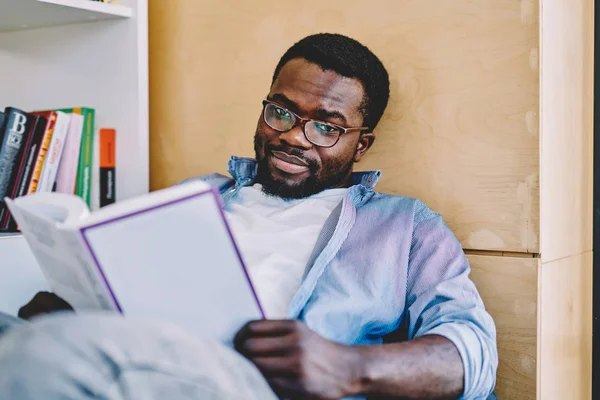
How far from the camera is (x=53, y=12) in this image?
146 centimetres

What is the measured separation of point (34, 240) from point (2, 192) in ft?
2.01

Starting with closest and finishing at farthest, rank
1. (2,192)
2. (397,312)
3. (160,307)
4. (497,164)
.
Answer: (160,307), (397,312), (497,164), (2,192)

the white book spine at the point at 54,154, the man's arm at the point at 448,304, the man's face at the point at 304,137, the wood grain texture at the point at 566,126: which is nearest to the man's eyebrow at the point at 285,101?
the man's face at the point at 304,137

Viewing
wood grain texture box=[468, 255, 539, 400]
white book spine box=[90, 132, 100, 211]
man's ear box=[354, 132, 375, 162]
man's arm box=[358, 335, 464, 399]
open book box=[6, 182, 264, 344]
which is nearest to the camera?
open book box=[6, 182, 264, 344]

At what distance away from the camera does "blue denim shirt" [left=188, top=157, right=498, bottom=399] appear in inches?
37.7

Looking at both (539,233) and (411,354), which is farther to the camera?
(539,233)

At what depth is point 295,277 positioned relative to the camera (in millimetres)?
1060

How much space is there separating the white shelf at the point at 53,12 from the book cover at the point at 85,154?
21cm

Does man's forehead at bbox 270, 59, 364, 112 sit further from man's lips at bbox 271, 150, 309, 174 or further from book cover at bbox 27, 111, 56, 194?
book cover at bbox 27, 111, 56, 194

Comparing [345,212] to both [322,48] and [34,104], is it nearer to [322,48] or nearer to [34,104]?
[322,48]

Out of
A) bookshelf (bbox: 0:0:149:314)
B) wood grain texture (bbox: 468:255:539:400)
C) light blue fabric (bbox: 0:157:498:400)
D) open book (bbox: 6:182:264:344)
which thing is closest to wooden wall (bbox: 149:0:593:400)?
wood grain texture (bbox: 468:255:539:400)

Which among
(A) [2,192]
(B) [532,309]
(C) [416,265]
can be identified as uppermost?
(A) [2,192]

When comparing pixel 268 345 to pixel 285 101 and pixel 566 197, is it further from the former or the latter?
pixel 566 197

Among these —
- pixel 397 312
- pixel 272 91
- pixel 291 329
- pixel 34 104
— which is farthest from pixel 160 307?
pixel 34 104
